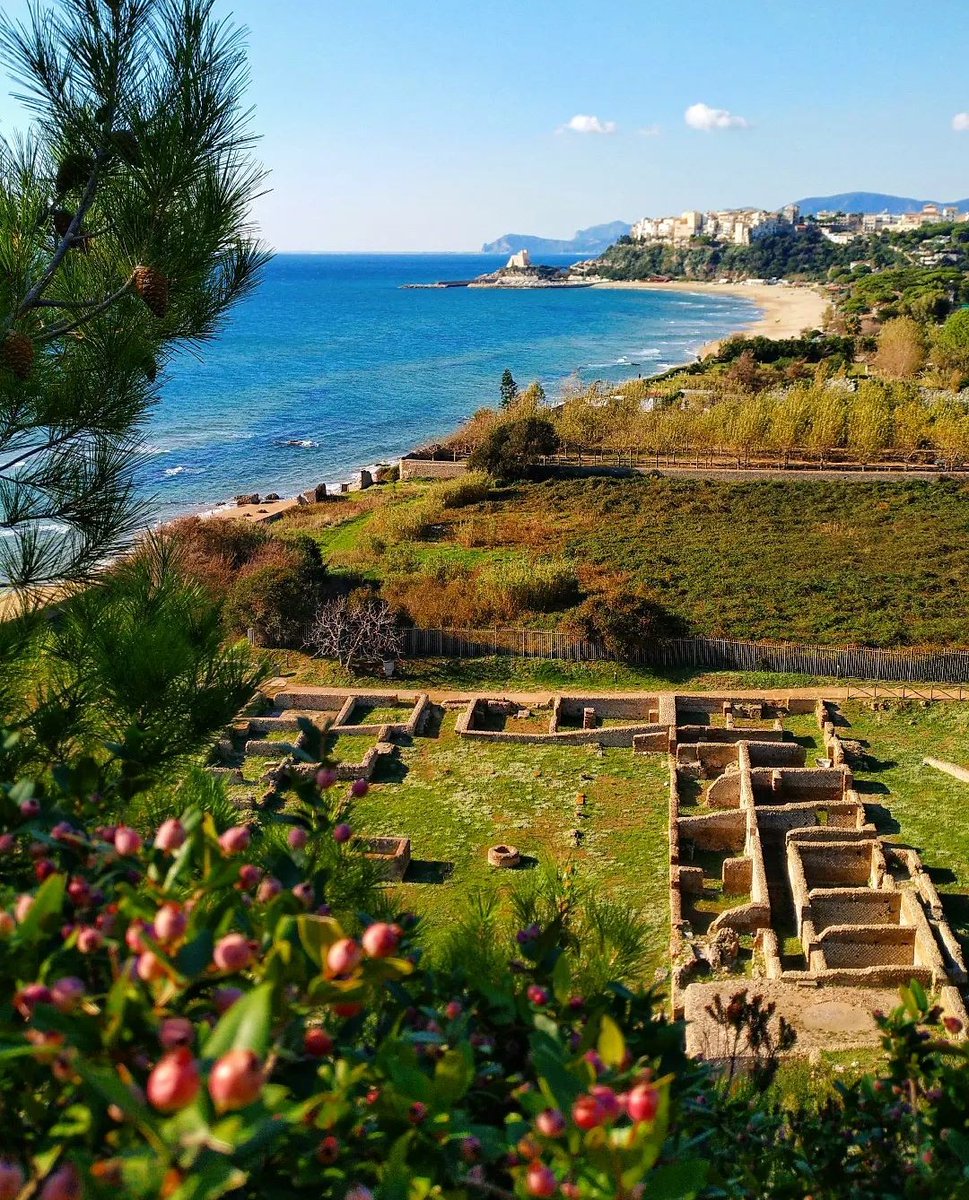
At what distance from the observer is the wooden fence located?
1967cm

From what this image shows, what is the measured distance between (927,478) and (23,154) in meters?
34.2

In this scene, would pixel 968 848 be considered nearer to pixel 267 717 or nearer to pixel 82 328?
pixel 267 717

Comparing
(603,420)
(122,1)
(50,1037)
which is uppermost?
(122,1)

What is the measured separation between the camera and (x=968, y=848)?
13.8 m

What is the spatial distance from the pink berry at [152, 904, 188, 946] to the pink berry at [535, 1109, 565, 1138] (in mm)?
782

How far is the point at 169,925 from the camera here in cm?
202

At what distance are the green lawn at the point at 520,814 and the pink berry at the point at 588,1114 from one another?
9923mm

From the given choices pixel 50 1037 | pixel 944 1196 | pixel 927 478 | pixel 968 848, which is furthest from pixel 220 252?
pixel 927 478

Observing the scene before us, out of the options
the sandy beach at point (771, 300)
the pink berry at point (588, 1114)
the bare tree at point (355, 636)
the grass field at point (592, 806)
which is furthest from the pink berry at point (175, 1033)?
the sandy beach at point (771, 300)

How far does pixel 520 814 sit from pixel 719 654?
7.26m

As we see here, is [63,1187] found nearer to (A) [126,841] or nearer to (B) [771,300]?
(A) [126,841]

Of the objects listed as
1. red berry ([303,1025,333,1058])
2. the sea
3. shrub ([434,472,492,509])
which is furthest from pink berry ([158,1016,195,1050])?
shrub ([434,472,492,509])

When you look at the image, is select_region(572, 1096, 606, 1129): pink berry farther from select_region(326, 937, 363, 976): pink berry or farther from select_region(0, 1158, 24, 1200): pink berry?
select_region(0, 1158, 24, 1200): pink berry

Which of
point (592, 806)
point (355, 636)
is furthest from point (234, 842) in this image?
point (355, 636)
